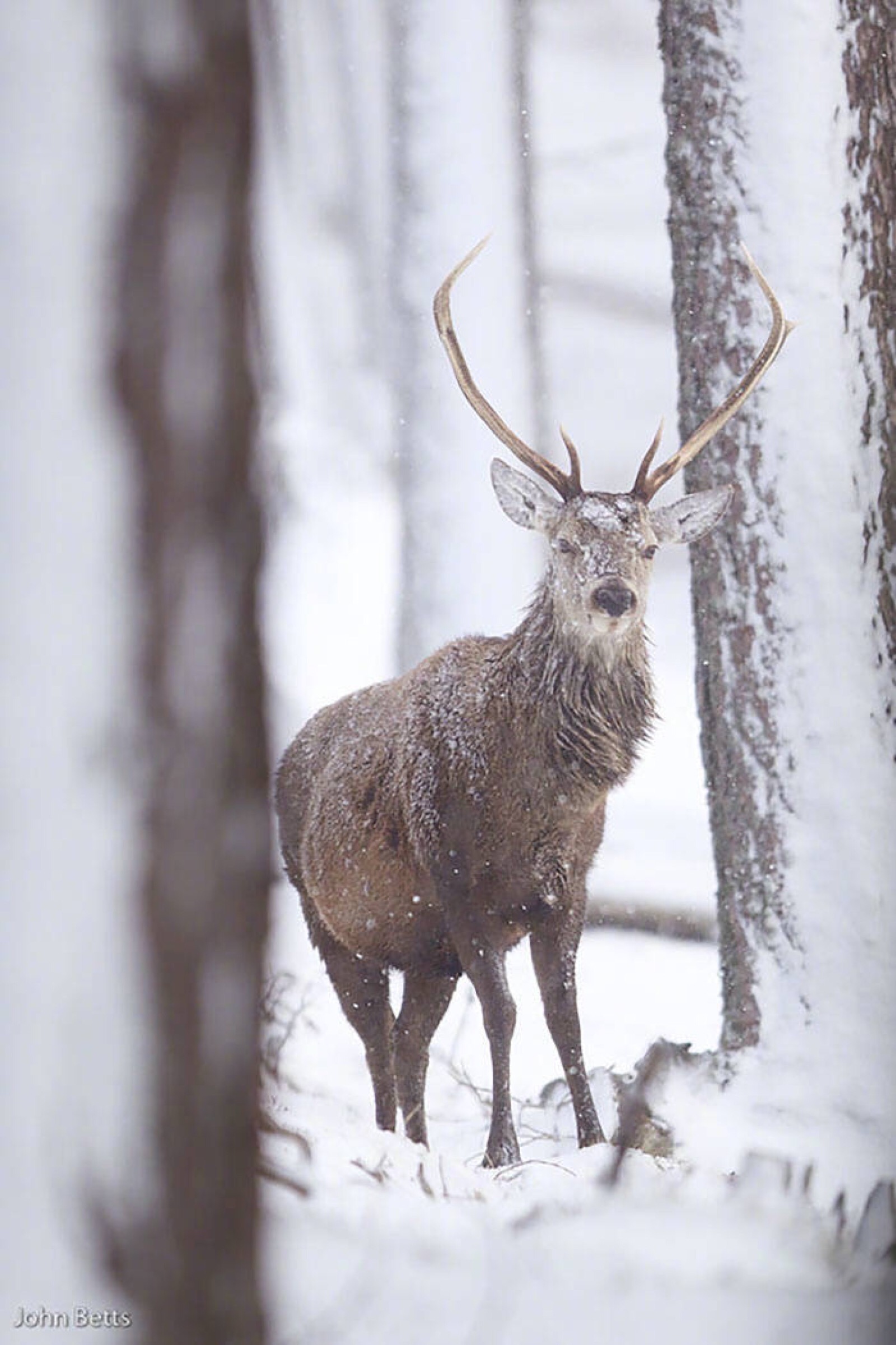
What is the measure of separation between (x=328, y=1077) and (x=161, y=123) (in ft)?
3.87

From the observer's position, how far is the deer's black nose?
1.62 m

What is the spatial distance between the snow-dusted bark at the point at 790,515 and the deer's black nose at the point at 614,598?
0.18 metres

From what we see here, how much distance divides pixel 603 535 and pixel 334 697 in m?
0.32

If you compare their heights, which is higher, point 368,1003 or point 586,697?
point 586,697

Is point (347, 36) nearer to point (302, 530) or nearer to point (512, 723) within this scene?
point (302, 530)

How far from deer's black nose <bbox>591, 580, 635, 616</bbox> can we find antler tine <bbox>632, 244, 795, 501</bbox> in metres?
0.10

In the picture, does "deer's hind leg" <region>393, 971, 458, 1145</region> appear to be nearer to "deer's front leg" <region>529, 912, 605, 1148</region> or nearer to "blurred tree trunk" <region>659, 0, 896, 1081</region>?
"deer's front leg" <region>529, 912, 605, 1148</region>

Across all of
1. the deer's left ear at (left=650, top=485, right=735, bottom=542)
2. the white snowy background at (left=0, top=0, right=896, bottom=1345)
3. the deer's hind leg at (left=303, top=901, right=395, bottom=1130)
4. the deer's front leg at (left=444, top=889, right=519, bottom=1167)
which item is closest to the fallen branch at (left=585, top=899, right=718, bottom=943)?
the white snowy background at (left=0, top=0, right=896, bottom=1345)

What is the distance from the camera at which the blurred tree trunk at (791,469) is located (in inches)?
66.7

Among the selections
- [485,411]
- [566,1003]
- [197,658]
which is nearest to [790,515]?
[485,411]

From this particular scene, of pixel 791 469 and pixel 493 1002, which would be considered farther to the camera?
pixel 791 469

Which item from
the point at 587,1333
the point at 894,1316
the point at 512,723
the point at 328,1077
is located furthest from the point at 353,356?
the point at 894,1316

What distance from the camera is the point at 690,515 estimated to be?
1667 millimetres

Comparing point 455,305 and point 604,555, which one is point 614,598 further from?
point 455,305
